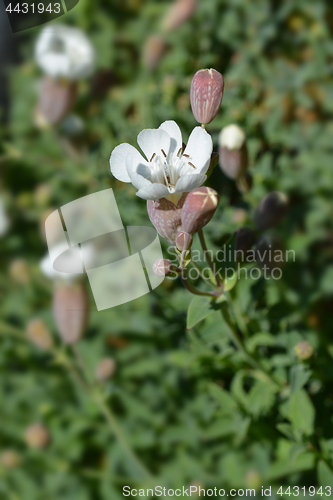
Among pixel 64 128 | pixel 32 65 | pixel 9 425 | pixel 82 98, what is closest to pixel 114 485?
pixel 9 425

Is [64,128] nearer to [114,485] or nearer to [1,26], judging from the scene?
[1,26]

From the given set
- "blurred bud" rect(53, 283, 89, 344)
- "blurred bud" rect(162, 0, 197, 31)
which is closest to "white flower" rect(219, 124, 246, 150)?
"blurred bud" rect(53, 283, 89, 344)

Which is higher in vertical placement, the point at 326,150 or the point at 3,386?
the point at 326,150

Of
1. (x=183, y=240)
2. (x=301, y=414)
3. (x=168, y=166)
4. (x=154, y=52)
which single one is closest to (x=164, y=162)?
(x=168, y=166)

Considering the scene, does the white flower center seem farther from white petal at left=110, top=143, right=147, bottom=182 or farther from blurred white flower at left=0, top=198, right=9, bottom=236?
blurred white flower at left=0, top=198, right=9, bottom=236

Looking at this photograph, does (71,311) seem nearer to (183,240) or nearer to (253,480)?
(253,480)

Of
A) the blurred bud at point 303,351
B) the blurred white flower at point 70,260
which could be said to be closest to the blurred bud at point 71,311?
the blurred white flower at point 70,260
